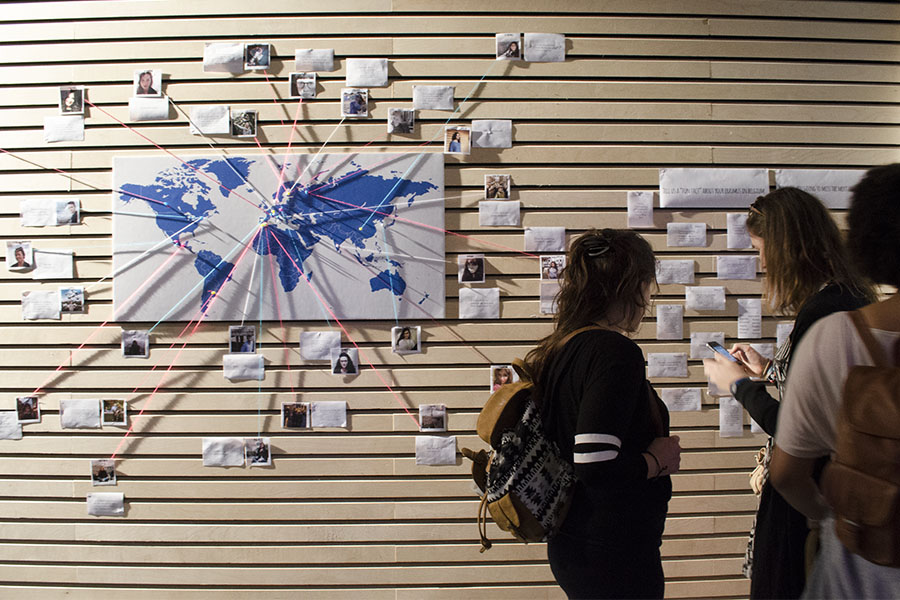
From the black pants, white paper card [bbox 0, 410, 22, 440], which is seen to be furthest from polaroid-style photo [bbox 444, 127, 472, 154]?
white paper card [bbox 0, 410, 22, 440]

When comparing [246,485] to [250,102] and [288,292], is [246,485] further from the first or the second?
→ [250,102]

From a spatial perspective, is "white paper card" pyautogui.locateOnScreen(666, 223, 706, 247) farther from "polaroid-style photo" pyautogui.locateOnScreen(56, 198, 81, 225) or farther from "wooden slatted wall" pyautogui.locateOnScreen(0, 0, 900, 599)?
"polaroid-style photo" pyautogui.locateOnScreen(56, 198, 81, 225)

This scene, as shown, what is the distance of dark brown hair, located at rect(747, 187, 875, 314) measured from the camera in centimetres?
148

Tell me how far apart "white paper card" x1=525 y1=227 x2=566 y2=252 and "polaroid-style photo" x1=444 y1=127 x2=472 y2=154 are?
48cm

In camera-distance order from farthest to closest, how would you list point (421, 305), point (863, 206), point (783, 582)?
point (421, 305) < point (783, 582) < point (863, 206)

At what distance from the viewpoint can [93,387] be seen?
2459 millimetres

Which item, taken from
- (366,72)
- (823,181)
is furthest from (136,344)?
(823,181)

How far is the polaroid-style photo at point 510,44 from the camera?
2428 millimetres

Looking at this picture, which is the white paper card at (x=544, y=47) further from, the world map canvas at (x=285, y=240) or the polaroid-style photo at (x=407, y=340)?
the polaroid-style photo at (x=407, y=340)

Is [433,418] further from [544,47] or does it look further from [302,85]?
[544,47]

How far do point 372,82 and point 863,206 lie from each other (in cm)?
205

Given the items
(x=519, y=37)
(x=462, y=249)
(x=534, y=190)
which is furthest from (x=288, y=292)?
(x=519, y=37)

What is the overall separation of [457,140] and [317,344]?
3.81ft

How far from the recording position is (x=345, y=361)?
7.97 feet
